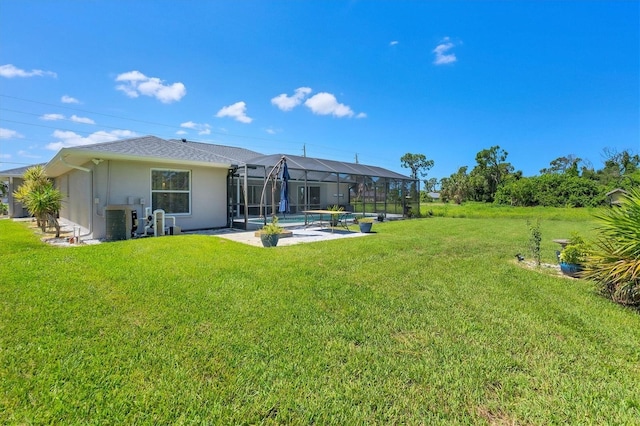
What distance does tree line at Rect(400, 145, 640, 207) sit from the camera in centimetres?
2912

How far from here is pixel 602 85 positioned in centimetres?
1948

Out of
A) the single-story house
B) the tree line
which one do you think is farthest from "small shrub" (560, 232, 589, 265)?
the tree line

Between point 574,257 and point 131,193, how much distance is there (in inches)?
469

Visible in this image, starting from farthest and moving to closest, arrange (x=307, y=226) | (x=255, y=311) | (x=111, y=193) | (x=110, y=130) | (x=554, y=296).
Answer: (x=110, y=130)
(x=307, y=226)
(x=111, y=193)
(x=554, y=296)
(x=255, y=311)

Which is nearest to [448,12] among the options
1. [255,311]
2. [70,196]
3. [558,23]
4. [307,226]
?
[558,23]

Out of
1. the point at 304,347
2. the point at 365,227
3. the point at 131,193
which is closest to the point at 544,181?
the point at 365,227

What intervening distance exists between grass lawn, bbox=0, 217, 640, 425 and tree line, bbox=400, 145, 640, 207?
25169mm

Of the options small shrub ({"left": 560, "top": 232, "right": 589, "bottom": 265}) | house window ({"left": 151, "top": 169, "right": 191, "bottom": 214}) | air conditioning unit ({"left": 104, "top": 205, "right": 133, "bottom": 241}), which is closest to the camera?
small shrub ({"left": 560, "top": 232, "right": 589, "bottom": 265})

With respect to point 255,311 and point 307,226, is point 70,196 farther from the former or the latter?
point 255,311

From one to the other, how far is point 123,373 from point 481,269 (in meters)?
6.01

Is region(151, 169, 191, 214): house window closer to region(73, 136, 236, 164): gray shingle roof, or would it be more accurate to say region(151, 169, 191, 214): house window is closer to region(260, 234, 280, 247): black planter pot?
region(73, 136, 236, 164): gray shingle roof

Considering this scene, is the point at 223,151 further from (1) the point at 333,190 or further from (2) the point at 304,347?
(2) the point at 304,347

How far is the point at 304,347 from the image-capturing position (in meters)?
2.89

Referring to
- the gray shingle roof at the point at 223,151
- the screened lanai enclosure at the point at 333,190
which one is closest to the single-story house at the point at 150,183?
the screened lanai enclosure at the point at 333,190
